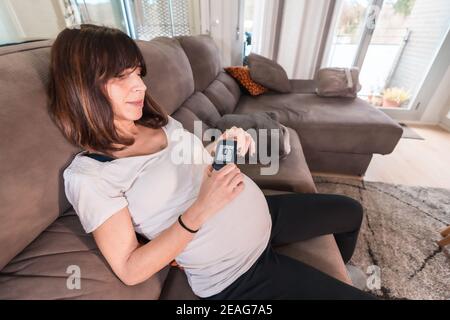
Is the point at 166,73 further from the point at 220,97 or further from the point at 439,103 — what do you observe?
the point at 439,103

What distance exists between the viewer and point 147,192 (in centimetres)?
54

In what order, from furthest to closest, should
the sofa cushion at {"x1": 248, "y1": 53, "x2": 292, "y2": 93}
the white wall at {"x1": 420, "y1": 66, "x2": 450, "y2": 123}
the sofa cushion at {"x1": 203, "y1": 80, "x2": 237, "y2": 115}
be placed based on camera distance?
the white wall at {"x1": 420, "y1": 66, "x2": 450, "y2": 123}
the sofa cushion at {"x1": 248, "y1": 53, "x2": 292, "y2": 93}
the sofa cushion at {"x1": 203, "y1": 80, "x2": 237, "y2": 115}

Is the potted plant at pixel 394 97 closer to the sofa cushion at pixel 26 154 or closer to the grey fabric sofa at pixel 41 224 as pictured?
the grey fabric sofa at pixel 41 224

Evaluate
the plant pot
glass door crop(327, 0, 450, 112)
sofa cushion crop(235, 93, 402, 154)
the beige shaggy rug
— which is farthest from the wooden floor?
glass door crop(327, 0, 450, 112)

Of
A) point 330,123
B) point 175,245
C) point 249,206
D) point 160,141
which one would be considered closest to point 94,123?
point 160,141

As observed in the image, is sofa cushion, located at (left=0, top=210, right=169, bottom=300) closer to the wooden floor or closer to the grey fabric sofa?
the grey fabric sofa

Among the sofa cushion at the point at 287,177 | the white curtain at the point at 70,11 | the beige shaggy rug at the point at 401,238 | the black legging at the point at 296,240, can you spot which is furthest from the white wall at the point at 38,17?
the beige shaggy rug at the point at 401,238

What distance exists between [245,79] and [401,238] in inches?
68.8

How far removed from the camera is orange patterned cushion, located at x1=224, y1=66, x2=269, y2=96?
2.11 metres

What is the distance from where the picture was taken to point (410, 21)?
2.48 meters

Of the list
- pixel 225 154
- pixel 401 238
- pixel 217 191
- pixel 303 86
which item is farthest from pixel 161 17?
pixel 401 238

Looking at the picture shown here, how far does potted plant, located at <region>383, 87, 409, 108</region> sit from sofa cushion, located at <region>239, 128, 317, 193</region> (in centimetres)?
252

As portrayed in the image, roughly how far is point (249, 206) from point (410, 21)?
3288 millimetres

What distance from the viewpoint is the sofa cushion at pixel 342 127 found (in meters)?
1.52
